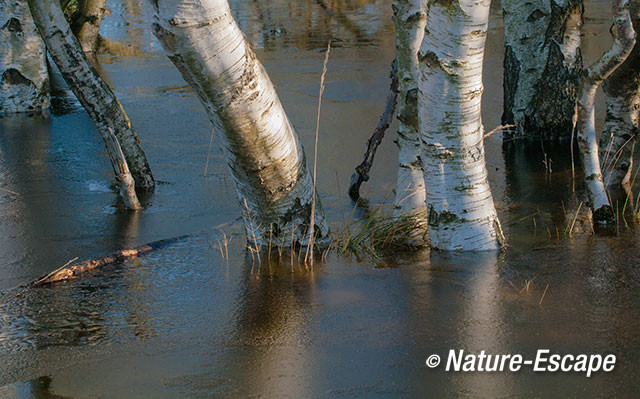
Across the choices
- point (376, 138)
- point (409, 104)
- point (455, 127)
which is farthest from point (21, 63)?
point (455, 127)

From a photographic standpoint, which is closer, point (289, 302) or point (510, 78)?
point (289, 302)

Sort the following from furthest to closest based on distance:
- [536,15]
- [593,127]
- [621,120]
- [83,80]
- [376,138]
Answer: [536,15] < [83,80] < [376,138] < [621,120] < [593,127]

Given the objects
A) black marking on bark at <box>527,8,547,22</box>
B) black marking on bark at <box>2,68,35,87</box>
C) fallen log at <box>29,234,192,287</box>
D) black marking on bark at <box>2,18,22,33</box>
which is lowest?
fallen log at <box>29,234,192,287</box>

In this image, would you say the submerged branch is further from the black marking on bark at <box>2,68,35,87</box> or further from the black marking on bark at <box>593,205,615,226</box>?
the black marking on bark at <box>2,68,35,87</box>

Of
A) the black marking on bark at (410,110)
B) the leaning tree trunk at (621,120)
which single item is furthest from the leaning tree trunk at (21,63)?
the leaning tree trunk at (621,120)

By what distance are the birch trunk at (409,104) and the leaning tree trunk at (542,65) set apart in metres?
3.35

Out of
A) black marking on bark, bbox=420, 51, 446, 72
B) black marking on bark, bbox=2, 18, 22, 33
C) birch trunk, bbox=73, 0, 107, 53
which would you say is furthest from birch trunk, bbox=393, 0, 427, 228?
birch trunk, bbox=73, 0, 107, 53

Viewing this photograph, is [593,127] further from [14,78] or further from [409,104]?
[14,78]

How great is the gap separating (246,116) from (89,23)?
42.2ft

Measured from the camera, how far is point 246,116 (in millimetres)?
4457

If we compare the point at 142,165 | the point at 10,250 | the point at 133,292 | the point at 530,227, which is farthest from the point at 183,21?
the point at 142,165

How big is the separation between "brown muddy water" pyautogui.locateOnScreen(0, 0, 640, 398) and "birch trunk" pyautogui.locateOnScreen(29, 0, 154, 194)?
24.8 inches

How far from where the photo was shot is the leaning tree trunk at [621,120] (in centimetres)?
630

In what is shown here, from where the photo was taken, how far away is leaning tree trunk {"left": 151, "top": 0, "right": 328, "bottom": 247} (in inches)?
160
